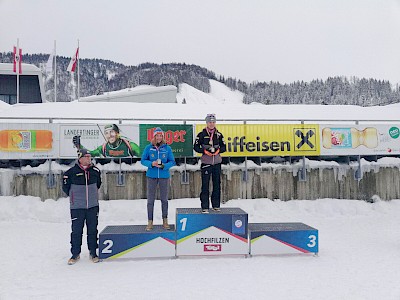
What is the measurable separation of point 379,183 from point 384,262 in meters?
6.17

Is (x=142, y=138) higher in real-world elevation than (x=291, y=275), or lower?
higher

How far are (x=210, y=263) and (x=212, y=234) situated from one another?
0.56 metres

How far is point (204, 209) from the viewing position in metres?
6.54

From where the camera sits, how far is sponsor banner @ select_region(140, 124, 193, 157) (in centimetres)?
1011

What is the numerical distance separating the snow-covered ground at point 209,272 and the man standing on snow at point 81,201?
1.03 ft

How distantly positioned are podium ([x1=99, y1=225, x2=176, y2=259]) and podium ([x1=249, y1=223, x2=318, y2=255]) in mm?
1573

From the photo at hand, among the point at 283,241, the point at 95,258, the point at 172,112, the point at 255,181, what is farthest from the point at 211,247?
the point at 172,112

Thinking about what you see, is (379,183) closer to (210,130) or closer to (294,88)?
(210,130)

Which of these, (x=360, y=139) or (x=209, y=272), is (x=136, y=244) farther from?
(x=360, y=139)

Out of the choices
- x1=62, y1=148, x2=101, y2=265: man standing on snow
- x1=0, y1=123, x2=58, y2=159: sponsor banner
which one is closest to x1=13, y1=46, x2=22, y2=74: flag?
x1=0, y1=123, x2=58, y2=159: sponsor banner

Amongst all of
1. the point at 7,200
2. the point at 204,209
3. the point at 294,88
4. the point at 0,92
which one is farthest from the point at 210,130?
the point at 294,88

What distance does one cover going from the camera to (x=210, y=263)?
5812mm

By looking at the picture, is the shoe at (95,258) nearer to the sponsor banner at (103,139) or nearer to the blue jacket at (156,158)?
the blue jacket at (156,158)

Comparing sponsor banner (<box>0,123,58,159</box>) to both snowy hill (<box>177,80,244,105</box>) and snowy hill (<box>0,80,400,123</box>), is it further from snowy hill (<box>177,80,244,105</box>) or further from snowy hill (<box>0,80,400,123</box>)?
snowy hill (<box>177,80,244,105</box>)
